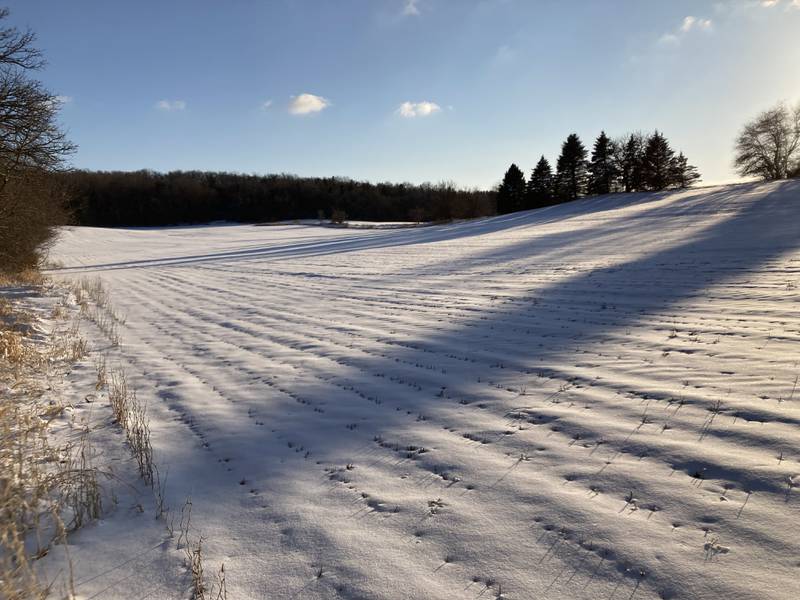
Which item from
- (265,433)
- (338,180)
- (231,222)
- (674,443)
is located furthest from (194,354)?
(338,180)

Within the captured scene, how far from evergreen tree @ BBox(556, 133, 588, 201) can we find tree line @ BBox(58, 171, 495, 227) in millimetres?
15593

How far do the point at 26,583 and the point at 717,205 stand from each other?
28.7m

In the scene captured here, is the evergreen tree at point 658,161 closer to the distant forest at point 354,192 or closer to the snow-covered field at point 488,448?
the distant forest at point 354,192

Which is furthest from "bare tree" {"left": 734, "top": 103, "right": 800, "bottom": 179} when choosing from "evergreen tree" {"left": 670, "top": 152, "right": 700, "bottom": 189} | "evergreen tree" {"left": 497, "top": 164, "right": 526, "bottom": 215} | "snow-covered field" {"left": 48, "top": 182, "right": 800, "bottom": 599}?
"snow-covered field" {"left": 48, "top": 182, "right": 800, "bottom": 599}

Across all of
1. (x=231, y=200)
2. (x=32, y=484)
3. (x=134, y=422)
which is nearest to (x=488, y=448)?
(x=32, y=484)

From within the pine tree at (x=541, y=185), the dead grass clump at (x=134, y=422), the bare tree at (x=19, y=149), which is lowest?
the dead grass clump at (x=134, y=422)

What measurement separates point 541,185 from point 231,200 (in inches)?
2299

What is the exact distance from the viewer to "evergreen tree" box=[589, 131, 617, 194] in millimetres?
49031

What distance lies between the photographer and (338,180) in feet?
333

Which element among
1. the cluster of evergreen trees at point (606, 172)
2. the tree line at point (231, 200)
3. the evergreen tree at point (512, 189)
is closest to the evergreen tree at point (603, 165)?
the cluster of evergreen trees at point (606, 172)

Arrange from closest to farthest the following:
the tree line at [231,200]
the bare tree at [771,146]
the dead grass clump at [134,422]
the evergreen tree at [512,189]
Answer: the dead grass clump at [134,422] → the bare tree at [771,146] → the evergreen tree at [512,189] → the tree line at [231,200]

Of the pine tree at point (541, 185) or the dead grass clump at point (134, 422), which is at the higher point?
the pine tree at point (541, 185)

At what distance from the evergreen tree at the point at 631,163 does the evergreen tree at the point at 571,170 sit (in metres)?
4.38

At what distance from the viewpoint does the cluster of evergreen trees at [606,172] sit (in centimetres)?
4550
